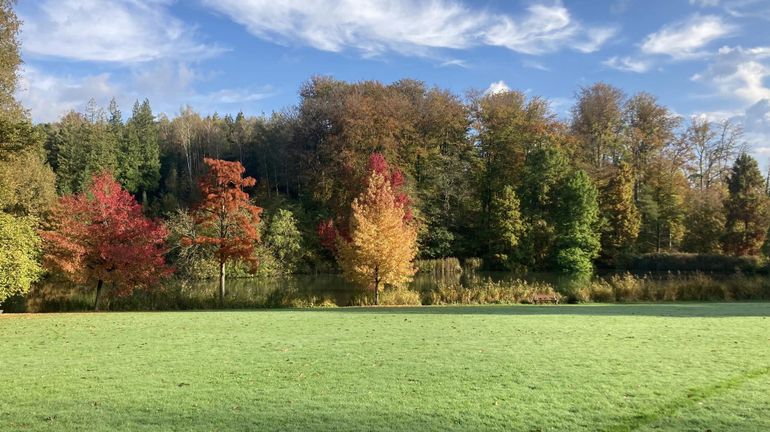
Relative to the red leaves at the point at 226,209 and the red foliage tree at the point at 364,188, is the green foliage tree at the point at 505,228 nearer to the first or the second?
the red foliage tree at the point at 364,188

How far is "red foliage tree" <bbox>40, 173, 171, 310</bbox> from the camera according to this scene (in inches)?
882

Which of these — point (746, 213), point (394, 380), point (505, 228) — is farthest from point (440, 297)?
point (746, 213)

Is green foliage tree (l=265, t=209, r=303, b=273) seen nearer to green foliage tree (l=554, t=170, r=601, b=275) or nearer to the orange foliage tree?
the orange foliage tree

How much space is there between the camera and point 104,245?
22.9m

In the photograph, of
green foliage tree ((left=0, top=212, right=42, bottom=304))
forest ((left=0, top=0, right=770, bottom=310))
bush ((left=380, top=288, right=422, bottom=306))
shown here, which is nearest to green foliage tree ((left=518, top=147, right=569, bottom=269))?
forest ((left=0, top=0, right=770, bottom=310))

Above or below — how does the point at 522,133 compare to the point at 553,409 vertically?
above

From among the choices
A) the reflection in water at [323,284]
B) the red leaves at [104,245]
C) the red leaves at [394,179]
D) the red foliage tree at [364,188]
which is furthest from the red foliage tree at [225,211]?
the red leaves at [394,179]

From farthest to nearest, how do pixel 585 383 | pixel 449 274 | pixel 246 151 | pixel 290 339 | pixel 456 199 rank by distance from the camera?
pixel 246 151, pixel 456 199, pixel 449 274, pixel 290 339, pixel 585 383

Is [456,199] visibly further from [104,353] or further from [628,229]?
[104,353]

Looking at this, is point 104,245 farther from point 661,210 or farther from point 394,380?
point 661,210

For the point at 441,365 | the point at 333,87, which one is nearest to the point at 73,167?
the point at 333,87

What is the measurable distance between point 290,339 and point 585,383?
602 cm

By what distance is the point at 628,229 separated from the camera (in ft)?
150

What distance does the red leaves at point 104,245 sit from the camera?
73.5 ft
